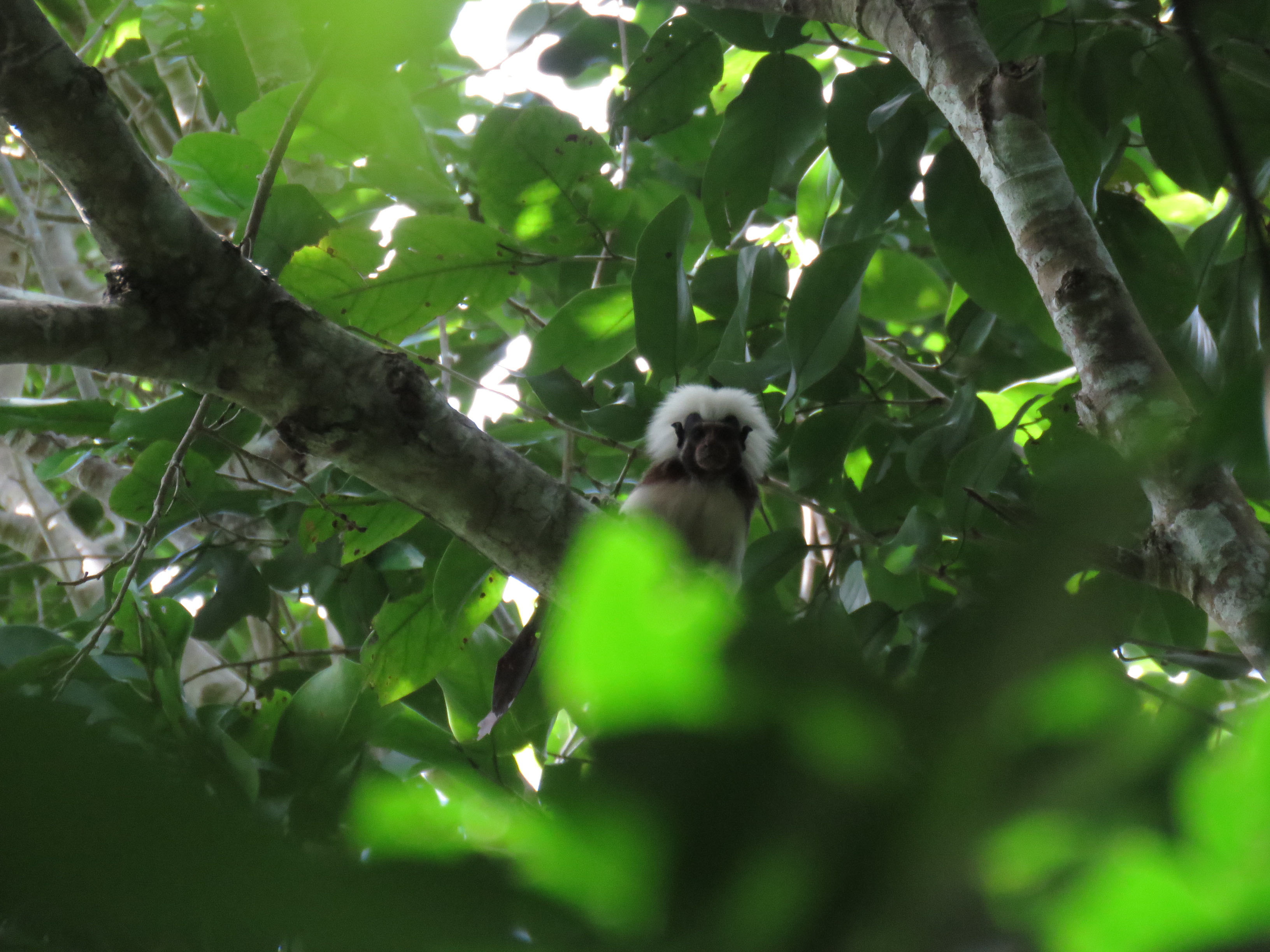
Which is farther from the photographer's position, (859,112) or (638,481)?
(638,481)

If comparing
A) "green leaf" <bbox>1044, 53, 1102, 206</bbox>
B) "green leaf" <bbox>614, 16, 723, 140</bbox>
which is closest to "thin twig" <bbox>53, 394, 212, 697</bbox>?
"green leaf" <bbox>614, 16, 723, 140</bbox>

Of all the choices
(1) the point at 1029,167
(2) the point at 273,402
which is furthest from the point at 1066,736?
(2) the point at 273,402

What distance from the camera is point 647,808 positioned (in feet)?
1.11

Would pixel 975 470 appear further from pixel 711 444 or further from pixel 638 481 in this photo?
pixel 638 481

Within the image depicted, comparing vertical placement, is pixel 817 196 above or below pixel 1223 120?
below

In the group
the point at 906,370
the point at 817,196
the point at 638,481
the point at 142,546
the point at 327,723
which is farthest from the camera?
the point at 638,481

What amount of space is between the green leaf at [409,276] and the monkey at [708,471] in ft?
2.75

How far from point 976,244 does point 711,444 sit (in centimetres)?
146

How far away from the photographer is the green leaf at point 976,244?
8.02ft

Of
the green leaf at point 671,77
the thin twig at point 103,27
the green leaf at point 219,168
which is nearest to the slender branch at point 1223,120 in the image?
the green leaf at point 671,77

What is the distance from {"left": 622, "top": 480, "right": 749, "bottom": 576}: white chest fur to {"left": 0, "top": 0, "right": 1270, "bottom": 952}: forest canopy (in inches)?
8.1

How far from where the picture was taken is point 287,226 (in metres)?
2.63

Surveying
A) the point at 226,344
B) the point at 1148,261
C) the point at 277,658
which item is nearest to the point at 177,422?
the point at 277,658

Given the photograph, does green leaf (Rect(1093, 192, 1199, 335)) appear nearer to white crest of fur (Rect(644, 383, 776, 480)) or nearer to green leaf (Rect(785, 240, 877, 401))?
green leaf (Rect(785, 240, 877, 401))
